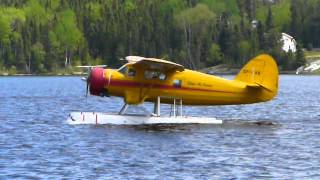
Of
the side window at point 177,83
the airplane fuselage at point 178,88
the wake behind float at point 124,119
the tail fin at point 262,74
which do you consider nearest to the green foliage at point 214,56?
the tail fin at point 262,74

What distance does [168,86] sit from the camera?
32.2 m

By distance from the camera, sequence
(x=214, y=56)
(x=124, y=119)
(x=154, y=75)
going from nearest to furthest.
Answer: (x=154, y=75)
(x=124, y=119)
(x=214, y=56)

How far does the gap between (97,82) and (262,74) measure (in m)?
5.99

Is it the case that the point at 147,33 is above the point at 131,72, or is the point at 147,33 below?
above

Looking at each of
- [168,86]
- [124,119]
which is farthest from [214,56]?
[124,119]

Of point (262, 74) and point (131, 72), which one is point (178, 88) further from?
point (262, 74)

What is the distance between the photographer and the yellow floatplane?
31.8 metres

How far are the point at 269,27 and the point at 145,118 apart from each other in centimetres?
12842

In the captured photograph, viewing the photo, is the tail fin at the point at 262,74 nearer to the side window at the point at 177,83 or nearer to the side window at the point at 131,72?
the side window at the point at 177,83

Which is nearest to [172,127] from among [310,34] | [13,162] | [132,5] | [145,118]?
[145,118]

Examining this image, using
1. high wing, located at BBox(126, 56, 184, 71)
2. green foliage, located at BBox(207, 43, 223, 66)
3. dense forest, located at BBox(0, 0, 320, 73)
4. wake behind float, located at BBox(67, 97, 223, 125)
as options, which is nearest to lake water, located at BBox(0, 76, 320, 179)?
wake behind float, located at BBox(67, 97, 223, 125)

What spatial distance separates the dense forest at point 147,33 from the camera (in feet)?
482

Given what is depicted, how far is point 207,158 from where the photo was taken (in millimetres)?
23172

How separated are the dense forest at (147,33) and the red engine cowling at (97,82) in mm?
105357
